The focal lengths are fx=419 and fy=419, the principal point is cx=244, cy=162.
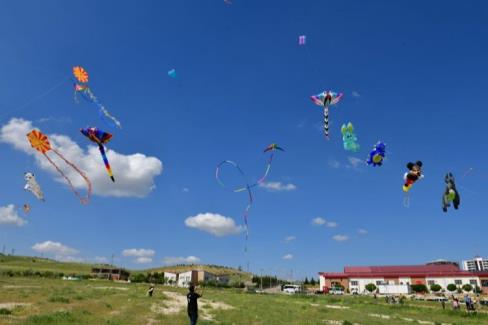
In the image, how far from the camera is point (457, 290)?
→ 90125 millimetres

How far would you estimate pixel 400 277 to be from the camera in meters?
98.4

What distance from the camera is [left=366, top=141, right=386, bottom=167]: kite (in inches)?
1034

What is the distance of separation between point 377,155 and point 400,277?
82.3m

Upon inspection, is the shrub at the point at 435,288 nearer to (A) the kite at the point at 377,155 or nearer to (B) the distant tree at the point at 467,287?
(B) the distant tree at the point at 467,287

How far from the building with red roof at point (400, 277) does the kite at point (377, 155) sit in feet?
233

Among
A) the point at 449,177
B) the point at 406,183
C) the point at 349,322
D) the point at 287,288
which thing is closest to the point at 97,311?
the point at 349,322

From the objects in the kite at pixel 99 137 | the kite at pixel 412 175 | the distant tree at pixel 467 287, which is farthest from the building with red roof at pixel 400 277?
the kite at pixel 99 137

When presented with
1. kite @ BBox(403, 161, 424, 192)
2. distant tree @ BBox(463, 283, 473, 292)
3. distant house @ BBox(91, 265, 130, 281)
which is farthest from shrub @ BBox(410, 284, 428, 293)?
distant house @ BBox(91, 265, 130, 281)

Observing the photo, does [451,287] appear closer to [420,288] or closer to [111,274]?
[420,288]

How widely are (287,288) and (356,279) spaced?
66.7 feet

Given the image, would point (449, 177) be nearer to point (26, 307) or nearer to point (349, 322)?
point (349, 322)

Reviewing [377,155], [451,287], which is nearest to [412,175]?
[377,155]

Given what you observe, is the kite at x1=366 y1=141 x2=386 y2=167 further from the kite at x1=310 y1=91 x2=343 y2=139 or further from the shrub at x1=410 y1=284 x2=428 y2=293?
the shrub at x1=410 y1=284 x2=428 y2=293

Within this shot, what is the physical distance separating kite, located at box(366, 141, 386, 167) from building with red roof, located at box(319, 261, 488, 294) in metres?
71.0
